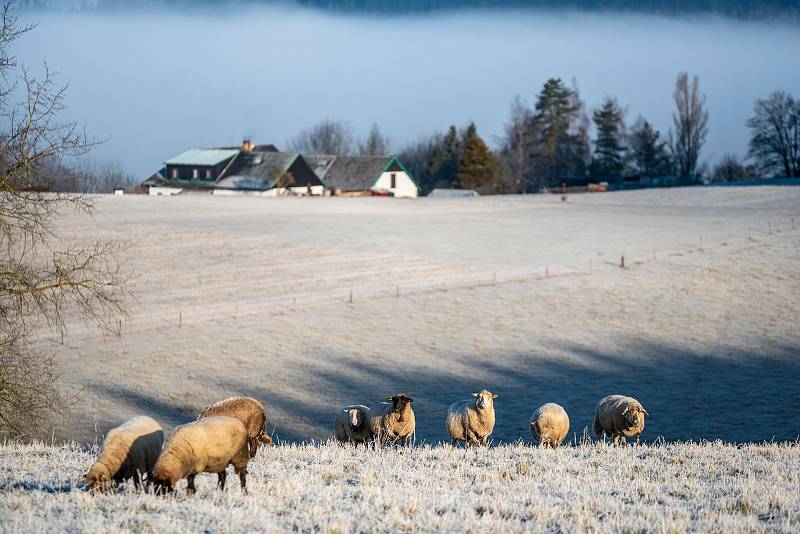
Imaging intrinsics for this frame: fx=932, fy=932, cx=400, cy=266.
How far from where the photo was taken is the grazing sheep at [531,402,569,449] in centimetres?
1923

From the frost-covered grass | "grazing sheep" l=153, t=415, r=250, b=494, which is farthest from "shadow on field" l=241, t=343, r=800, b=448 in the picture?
"grazing sheep" l=153, t=415, r=250, b=494

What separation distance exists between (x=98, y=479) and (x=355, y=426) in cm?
786

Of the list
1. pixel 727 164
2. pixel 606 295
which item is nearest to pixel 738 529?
pixel 606 295

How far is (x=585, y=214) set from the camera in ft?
273

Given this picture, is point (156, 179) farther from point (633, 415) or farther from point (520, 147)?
point (633, 415)

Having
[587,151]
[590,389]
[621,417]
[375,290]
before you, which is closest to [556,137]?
[587,151]

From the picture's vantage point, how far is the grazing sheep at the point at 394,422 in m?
18.3

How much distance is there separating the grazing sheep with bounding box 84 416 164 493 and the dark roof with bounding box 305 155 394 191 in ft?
369

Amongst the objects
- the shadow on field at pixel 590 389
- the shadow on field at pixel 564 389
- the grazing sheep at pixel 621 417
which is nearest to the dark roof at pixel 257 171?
the shadow on field at pixel 564 389

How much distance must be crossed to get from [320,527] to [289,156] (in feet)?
355

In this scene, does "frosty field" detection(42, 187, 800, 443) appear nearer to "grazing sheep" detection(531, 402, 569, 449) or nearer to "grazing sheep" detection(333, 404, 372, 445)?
"grazing sheep" detection(531, 402, 569, 449)

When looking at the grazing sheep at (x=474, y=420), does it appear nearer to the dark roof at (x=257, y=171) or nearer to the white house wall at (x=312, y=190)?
the white house wall at (x=312, y=190)

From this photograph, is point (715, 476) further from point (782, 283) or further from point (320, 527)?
point (782, 283)

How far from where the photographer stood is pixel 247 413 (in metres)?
14.4
